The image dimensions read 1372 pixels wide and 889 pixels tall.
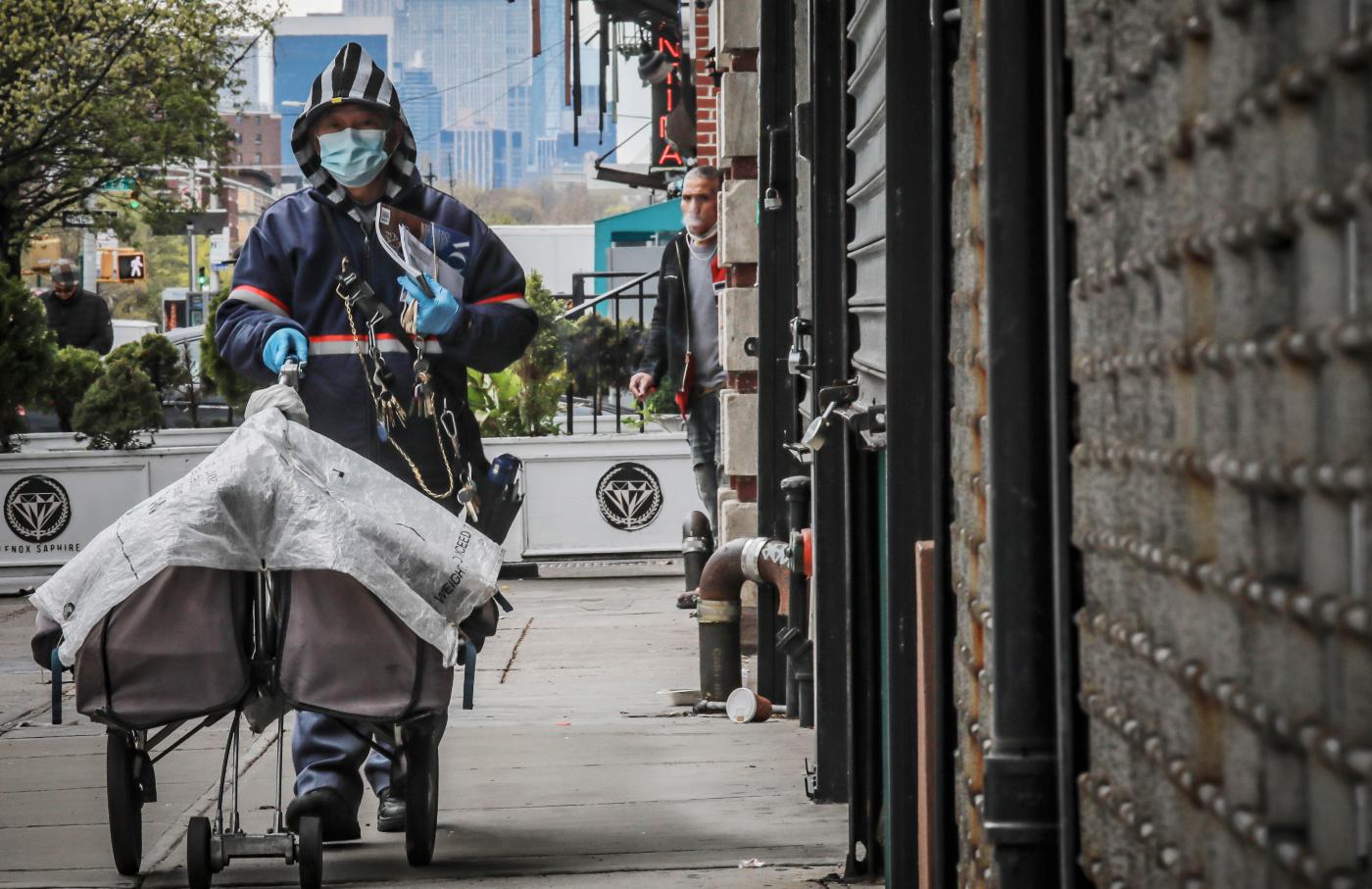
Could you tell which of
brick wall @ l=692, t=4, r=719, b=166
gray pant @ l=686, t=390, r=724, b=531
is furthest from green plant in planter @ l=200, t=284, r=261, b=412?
gray pant @ l=686, t=390, r=724, b=531

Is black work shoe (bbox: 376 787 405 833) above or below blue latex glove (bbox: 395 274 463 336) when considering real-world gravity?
below

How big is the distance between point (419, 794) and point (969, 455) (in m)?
2.17

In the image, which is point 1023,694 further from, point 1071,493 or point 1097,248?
point 1097,248

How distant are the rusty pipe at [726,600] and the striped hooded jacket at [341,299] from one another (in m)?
1.53

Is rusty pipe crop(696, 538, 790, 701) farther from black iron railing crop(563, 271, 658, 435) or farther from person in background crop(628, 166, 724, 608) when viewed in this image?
black iron railing crop(563, 271, 658, 435)

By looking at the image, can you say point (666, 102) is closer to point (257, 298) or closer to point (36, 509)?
point (36, 509)

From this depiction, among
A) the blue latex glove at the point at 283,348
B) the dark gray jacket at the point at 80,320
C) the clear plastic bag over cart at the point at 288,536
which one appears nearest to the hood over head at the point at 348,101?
the blue latex glove at the point at 283,348

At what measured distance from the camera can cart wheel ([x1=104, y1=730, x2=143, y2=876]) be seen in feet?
14.6

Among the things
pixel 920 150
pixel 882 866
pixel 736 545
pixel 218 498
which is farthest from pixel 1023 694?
pixel 736 545

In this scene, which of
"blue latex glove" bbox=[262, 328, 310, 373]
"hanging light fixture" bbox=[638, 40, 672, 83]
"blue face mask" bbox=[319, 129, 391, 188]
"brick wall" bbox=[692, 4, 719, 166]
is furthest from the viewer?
"hanging light fixture" bbox=[638, 40, 672, 83]

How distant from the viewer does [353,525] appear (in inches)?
171

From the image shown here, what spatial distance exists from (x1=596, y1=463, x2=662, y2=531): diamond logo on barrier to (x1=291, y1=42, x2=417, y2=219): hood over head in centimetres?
692

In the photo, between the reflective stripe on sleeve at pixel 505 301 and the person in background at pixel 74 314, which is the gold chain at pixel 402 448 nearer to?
the reflective stripe on sleeve at pixel 505 301

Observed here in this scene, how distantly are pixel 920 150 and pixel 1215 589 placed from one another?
2156 millimetres
